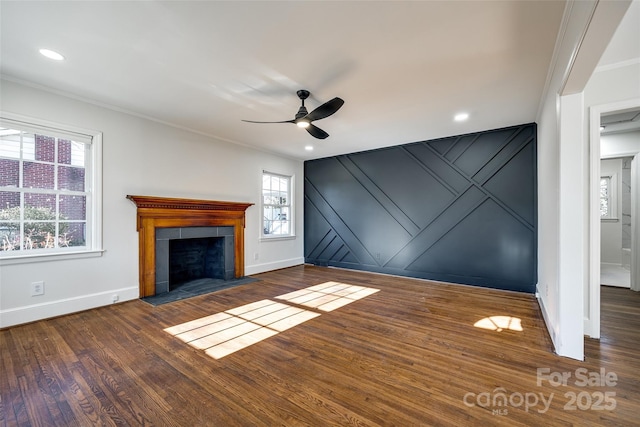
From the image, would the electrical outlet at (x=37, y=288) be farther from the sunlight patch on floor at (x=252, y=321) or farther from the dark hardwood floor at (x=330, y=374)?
the sunlight patch on floor at (x=252, y=321)

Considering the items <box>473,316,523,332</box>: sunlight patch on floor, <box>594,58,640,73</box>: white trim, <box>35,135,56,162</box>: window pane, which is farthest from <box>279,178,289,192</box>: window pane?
<box>594,58,640,73</box>: white trim

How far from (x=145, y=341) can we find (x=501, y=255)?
4.84 m

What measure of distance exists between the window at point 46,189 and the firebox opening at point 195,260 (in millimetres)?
1350

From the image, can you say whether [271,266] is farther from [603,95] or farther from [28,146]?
[603,95]

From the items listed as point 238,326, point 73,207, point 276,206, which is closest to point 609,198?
point 276,206

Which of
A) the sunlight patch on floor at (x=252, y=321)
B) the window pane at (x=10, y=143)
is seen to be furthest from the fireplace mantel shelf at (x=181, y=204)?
the sunlight patch on floor at (x=252, y=321)

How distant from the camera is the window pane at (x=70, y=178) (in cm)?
318

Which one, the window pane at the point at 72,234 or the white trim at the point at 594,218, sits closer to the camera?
the white trim at the point at 594,218

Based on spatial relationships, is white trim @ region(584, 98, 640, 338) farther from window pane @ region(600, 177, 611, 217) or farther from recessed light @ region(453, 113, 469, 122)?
window pane @ region(600, 177, 611, 217)

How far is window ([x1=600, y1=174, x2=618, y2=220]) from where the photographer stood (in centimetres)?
578

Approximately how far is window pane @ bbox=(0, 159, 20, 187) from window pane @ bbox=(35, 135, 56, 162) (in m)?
0.21

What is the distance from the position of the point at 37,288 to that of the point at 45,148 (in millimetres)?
1568

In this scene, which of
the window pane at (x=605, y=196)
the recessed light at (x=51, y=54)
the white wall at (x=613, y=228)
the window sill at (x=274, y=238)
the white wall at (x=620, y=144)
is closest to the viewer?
the recessed light at (x=51, y=54)

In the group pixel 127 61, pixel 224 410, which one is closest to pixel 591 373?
pixel 224 410
